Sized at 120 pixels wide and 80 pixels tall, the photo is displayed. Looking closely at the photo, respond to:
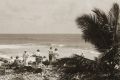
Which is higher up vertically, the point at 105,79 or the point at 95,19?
the point at 95,19

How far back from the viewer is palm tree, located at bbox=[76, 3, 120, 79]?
816 centimetres

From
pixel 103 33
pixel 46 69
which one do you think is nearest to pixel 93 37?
pixel 103 33

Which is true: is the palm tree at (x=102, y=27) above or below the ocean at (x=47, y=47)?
above

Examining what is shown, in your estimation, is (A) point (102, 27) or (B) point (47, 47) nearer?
(A) point (102, 27)

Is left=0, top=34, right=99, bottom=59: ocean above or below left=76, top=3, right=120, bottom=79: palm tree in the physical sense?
below

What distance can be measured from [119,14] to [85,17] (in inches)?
39.4

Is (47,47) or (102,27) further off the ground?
(102,27)

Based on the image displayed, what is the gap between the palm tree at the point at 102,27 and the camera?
26.8 feet

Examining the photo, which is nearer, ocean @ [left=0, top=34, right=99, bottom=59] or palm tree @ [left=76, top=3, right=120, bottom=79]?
palm tree @ [left=76, top=3, right=120, bottom=79]

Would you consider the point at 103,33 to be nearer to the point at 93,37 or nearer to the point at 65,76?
the point at 93,37

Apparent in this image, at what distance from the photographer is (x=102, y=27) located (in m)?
8.32

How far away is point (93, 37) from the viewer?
27.7ft

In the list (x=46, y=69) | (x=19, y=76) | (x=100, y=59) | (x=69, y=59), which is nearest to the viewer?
(x=100, y=59)

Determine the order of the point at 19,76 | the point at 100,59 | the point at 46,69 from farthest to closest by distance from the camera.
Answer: the point at 46,69
the point at 19,76
the point at 100,59
